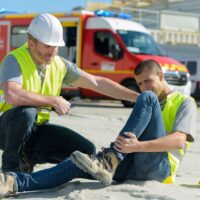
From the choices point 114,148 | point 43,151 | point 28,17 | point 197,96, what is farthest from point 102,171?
point 197,96

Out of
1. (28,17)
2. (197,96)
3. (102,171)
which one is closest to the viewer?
(102,171)

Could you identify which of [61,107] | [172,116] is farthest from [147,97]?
[61,107]

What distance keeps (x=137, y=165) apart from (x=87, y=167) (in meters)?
0.46

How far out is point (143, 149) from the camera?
4.28m

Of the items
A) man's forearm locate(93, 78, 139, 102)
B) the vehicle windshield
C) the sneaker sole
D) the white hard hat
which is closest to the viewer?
the sneaker sole

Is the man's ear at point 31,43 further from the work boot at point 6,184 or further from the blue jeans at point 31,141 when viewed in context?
the work boot at point 6,184

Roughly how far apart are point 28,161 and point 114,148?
3.18 feet

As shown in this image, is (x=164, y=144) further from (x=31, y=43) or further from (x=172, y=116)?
(x=31, y=43)

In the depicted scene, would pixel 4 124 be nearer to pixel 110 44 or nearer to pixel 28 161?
pixel 28 161

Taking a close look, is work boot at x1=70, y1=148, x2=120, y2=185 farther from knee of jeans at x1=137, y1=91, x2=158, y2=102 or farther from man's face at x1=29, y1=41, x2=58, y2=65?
man's face at x1=29, y1=41, x2=58, y2=65

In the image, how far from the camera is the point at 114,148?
14.4 feet

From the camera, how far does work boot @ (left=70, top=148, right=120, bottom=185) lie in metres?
4.23

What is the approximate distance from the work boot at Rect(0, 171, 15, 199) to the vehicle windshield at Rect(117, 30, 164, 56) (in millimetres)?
12334

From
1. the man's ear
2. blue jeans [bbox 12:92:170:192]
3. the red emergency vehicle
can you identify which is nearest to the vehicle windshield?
the red emergency vehicle
